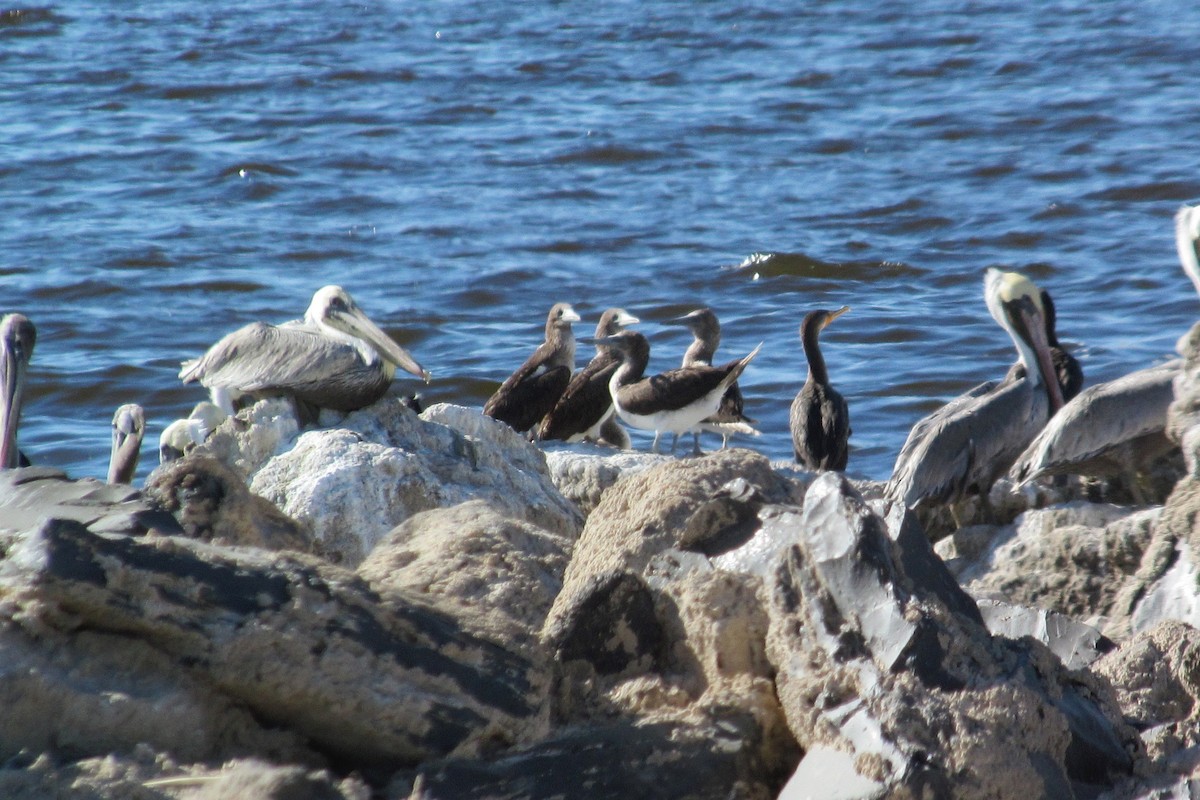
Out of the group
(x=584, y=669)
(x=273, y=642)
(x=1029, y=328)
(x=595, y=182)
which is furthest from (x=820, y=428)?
(x=595, y=182)

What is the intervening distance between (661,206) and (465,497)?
34.9 ft

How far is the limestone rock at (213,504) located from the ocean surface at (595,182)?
5.54 meters

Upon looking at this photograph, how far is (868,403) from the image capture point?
399 inches

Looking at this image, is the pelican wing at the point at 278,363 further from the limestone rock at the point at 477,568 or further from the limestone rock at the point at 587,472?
the limestone rock at the point at 477,568

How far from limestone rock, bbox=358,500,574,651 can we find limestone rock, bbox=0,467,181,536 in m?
0.43

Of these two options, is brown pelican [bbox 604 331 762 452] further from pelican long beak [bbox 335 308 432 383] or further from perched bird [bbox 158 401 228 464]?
perched bird [bbox 158 401 228 464]

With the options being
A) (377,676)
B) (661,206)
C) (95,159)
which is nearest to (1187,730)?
(377,676)

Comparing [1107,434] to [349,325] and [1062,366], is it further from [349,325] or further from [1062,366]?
[349,325]

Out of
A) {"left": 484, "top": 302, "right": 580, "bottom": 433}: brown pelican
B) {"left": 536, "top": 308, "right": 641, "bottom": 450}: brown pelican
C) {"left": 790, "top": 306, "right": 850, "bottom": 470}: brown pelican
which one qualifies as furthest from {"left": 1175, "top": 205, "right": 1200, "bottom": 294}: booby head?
{"left": 484, "top": 302, "right": 580, "bottom": 433}: brown pelican

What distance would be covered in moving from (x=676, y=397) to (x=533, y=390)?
873mm

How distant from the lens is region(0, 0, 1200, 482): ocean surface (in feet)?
37.1

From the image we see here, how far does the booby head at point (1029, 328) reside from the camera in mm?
7758

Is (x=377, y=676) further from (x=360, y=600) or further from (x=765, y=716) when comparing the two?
(x=765, y=716)

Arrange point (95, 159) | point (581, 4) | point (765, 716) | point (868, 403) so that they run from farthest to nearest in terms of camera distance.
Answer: point (581, 4) → point (95, 159) → point (868, 403) → point (765, 716)
